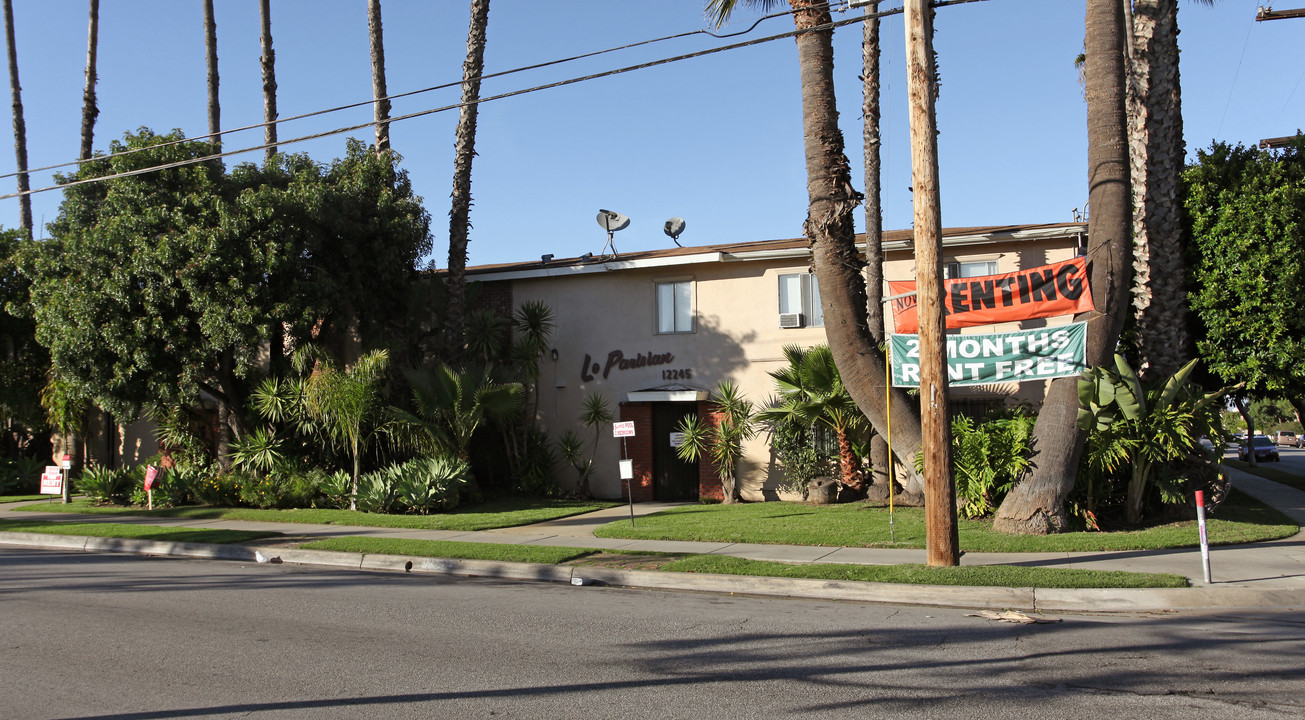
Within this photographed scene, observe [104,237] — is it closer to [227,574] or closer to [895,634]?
[227,574]

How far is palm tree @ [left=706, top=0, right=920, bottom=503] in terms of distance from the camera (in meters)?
15.0

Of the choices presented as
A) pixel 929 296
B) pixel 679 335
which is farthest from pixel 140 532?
pixel 929 296

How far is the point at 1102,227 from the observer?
13484mm

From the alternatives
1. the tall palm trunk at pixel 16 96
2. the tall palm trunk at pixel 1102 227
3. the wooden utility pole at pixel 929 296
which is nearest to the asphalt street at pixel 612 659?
the wooden utility pole at pixel 929 296

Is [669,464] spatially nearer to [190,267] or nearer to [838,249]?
[838,249]

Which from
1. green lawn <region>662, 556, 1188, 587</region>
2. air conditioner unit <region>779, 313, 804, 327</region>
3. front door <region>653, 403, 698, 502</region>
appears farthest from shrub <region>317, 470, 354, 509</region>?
green lawn <region>662, 556, 1188, 587</region>

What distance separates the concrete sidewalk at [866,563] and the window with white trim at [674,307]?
6.10 meters

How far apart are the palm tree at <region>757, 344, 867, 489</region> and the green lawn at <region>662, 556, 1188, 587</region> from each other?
6.94 metres

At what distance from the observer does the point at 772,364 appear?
65.9 feet

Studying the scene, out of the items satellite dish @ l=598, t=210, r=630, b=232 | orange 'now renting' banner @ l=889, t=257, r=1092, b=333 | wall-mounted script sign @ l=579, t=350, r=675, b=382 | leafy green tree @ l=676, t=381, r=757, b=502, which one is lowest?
leafy green tree @ l=676, t=381, r=757, b=502

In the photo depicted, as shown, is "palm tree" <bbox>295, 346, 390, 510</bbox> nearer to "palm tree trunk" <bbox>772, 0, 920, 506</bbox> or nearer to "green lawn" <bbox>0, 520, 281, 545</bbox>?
"green lawn" <bbox>0, 520, 281, 545</bbox>

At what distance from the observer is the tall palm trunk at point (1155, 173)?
15211 mm

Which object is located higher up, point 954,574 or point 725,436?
point 725,436

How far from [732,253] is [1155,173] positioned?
27.1 ft
